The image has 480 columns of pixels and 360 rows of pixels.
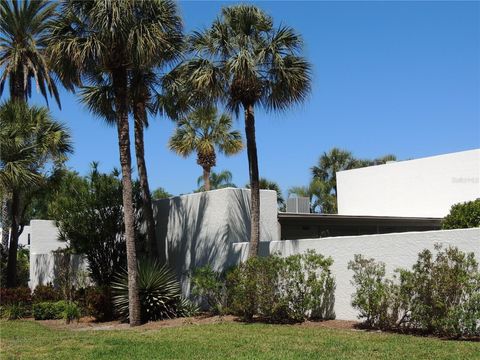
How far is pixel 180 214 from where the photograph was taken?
1905cm

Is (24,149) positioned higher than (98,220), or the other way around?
(24,149)

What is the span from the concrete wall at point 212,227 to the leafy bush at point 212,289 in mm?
1122

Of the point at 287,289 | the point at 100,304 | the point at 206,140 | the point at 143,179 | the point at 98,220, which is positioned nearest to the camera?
the point at 287,289

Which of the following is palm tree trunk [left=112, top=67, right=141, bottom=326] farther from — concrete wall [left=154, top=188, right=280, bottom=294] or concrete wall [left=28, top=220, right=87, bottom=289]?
concrete wall [left=28, top=220, right=87, bottom=289]

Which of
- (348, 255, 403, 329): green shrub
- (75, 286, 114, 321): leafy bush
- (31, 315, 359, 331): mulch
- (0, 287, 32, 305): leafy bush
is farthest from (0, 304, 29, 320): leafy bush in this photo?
(348, 255, 403, 329): green shrub

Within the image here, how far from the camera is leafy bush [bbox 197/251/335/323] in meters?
13.5

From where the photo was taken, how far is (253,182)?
15117 millimetres

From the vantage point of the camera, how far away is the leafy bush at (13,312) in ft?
62.3

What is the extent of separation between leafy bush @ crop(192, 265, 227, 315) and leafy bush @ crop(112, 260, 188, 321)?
1018mm

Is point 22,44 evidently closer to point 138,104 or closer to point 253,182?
point 138,104

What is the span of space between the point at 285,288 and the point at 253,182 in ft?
9.53

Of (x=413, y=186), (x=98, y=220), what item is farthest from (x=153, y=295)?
(x=413, y=186)

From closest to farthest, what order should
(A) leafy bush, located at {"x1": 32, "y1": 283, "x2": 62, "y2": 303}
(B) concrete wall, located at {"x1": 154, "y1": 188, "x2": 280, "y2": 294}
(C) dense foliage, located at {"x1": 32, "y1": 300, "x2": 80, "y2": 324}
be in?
1. (B) concrete wall, located at {"x1": 154, "y1": 188, "x2": 280, "y2": 294}
2. (C) dense foliage, located at {"x1": 32, "y1": 300, "x2": 80, "y2": 324}
3. (A) leafy bush, located at {"x1": 32, "y1": 283, "x2": 62, "y2": 303}

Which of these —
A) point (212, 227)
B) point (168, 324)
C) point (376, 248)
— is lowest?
point (168, 324)
